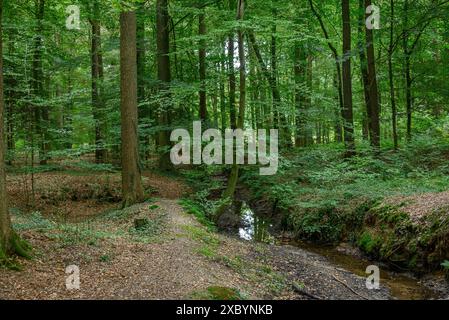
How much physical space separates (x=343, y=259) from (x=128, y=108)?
8.49 metres

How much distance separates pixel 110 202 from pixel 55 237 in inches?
314

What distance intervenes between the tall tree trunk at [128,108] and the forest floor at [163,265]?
3.63 feet

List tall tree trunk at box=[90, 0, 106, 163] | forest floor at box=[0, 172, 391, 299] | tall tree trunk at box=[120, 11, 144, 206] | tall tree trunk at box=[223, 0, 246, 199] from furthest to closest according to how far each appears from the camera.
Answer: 1. tall tree trunk at box=[90, 0, 106, 163]
2. tall tree trunk at box=[223, 0, 246, 199]
3. tall tree trunk at box=[120, 11, 144, 206]
4. forest floor at box=[0, 172, 391, 299]

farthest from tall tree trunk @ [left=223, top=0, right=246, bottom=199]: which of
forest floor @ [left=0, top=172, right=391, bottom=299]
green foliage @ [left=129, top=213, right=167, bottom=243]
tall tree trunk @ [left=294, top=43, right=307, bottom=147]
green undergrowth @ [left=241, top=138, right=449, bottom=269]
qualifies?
tall tree trunk @ [left=294, top=43, right=307, bottom=147]

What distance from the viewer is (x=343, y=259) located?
1079 centimetres

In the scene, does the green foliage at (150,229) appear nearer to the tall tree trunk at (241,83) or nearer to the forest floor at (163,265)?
the forest floor at (163,265)

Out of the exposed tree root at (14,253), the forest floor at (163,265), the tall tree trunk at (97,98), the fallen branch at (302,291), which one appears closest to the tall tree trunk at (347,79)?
the forest floor at (163,265)

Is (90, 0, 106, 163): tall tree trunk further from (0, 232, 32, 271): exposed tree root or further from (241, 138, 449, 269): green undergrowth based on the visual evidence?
(0, 232, 32, 271): exposed tree root

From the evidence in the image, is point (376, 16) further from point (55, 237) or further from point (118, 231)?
point (55, 237)

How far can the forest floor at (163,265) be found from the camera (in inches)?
244

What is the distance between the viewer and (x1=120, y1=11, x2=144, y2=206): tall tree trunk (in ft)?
45.0

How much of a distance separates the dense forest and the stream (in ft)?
0.19

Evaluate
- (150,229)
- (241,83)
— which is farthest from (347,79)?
(150,229)

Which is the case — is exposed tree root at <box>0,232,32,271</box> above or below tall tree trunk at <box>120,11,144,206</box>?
below
